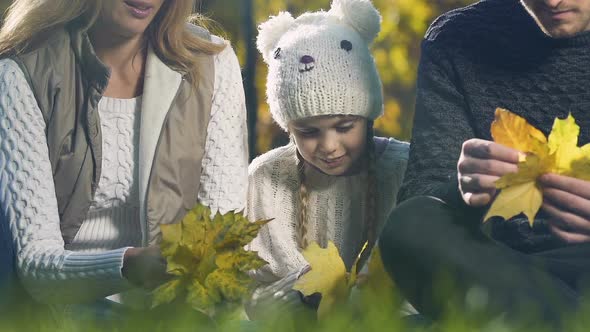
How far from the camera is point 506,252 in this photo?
8.69 ft

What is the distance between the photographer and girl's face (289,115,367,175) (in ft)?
12.0

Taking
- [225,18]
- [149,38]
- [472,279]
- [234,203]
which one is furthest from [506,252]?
[225,18]

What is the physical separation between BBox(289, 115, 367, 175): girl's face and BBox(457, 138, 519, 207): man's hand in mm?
1026

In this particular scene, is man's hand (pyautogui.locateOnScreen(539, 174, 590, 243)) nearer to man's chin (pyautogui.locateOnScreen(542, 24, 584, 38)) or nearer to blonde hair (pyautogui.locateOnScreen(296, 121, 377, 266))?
man's chin (pyautogui.locateOnScreen(542, 24, 584, 38))

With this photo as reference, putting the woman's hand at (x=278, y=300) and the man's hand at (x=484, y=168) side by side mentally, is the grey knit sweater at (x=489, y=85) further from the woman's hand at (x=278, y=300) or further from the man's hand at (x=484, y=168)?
the woman's hand at (x=278, y=300)

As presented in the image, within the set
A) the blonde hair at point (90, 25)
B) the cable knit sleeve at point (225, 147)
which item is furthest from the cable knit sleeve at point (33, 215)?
the cable knit sleeve at point (225, 147)

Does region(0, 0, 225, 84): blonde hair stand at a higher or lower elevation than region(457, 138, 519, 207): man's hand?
higher

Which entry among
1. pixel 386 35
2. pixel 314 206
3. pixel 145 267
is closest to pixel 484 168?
pixel 145 267

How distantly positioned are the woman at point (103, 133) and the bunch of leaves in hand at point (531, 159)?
112cm

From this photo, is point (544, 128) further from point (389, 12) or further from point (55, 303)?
point (389, 12)

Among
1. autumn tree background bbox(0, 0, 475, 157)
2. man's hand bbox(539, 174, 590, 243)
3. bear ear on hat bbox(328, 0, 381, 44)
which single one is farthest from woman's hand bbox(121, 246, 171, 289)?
autumn tree background bbox(0, 0, 475, 157)

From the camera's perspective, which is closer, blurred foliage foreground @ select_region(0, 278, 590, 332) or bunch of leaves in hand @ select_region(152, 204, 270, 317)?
blurred foliage foreground @ select_region(0, 278, 590, 332)

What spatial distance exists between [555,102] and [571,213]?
2.21 feet

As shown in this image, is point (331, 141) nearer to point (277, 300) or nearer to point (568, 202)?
point (277, 300)
